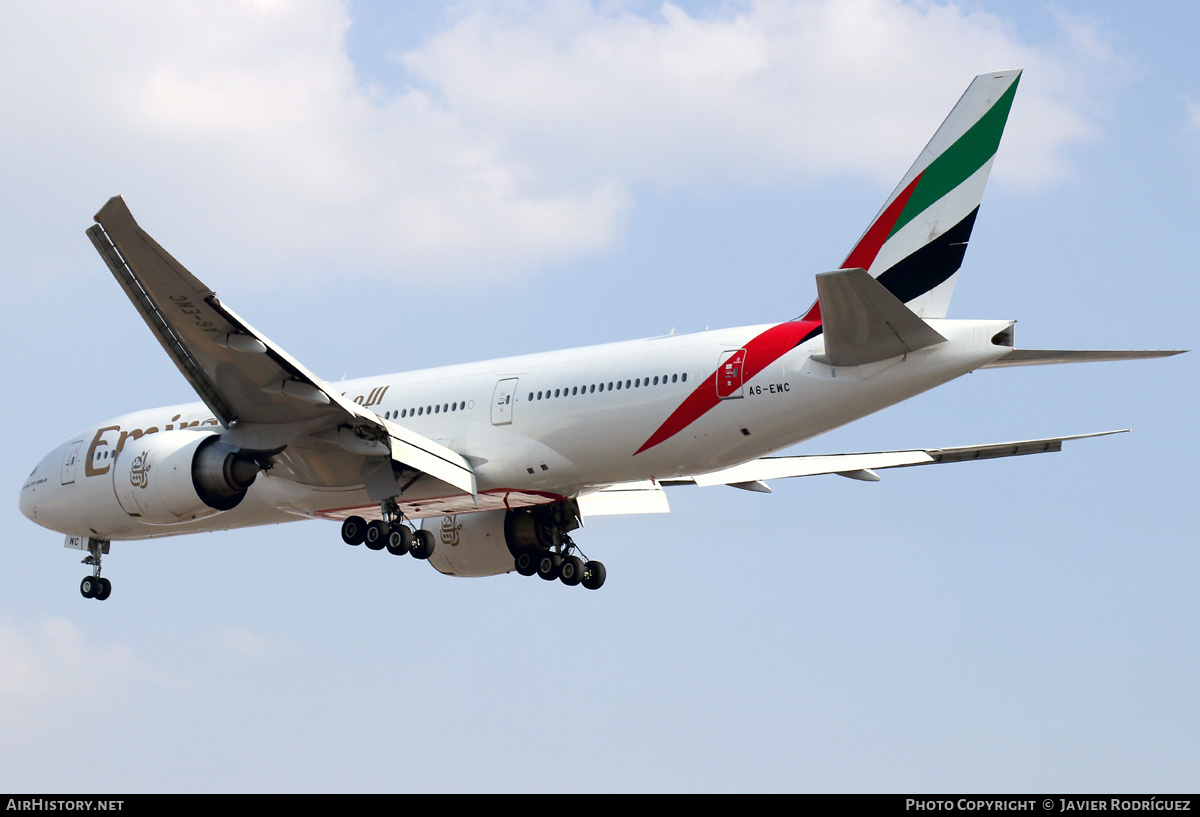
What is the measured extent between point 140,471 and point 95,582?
4633 mm

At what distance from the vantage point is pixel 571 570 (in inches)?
1035

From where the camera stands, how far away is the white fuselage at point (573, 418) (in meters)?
20.5

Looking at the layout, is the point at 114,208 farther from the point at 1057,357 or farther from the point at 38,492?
the point at 1057,357

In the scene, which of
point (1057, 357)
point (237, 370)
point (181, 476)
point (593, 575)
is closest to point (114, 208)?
point (237, 370)

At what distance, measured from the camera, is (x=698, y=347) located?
21969 mm

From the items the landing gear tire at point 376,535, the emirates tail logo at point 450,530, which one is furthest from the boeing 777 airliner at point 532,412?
the emirates tail logo at point 450,530

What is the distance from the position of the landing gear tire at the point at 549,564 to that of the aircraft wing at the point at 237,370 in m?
3.53

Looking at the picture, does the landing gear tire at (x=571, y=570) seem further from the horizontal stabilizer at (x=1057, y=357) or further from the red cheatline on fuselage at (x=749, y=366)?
the horizontal stabilizer at (x=1057, y=357)

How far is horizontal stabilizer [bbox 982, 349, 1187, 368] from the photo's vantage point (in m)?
18.3

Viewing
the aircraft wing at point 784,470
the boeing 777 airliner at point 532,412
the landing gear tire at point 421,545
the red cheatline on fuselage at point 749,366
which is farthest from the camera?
the aircraft wing at point 784,470

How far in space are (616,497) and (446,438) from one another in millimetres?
5355

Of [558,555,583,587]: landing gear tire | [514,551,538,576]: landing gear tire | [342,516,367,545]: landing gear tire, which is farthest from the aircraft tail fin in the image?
[342,516,367,545]: landing gear tire
